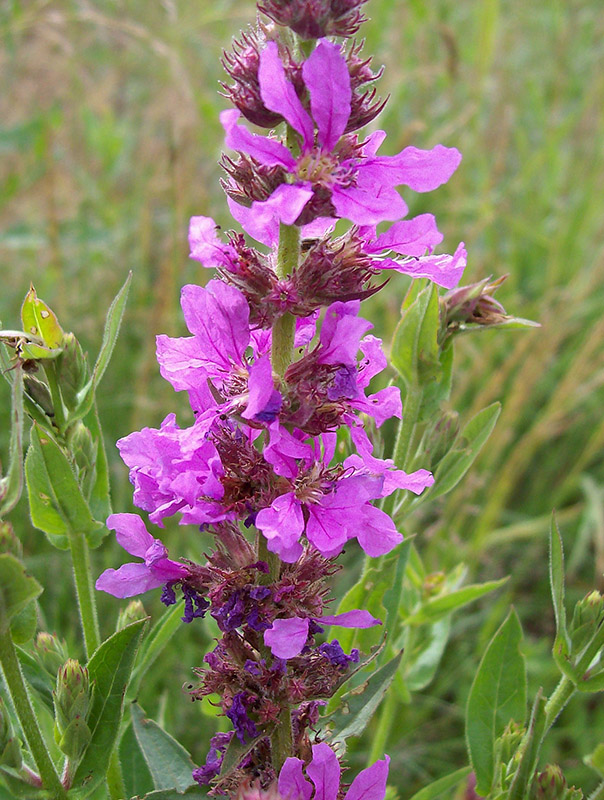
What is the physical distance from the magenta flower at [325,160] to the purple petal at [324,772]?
3.57 feet

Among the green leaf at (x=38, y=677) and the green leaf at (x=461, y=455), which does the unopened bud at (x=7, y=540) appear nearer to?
the green leaf at (x=38, y=677)

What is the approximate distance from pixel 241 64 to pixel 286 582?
112cm

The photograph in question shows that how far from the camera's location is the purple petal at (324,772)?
5.71 ft

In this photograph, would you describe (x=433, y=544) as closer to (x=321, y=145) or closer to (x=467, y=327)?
(x=467, y=327)

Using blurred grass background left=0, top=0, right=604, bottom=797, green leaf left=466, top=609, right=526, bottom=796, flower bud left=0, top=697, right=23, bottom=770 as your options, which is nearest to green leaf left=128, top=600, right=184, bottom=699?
flower bud left=0, top=697, right=23, bottom=770

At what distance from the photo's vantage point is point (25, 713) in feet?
5.80

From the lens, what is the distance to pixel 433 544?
454cm

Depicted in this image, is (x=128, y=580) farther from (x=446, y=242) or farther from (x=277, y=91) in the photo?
(x=446, y=242)

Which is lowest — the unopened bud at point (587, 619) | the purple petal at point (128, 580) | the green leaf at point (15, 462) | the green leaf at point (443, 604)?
the green leaf at point (443, 604)

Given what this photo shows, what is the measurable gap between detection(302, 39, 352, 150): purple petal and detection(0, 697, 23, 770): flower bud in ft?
4.49

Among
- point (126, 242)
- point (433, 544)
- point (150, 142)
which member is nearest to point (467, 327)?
point (433, 544)

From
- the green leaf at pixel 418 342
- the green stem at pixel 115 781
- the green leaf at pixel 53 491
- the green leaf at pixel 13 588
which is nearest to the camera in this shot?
the green leaf at pixel 13 588

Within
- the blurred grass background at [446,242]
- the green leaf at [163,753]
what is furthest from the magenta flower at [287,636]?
the blurred grass background at [446,242]

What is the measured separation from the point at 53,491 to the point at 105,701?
1.74ft
